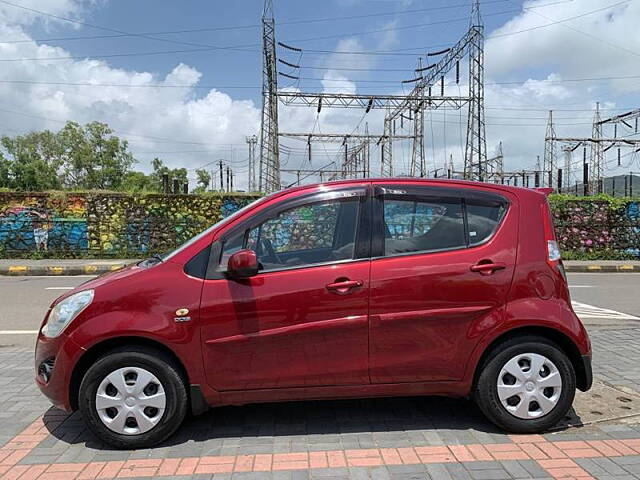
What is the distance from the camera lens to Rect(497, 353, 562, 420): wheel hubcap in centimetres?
361

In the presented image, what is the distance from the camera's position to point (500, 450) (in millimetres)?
3396

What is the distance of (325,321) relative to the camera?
11.3 feet

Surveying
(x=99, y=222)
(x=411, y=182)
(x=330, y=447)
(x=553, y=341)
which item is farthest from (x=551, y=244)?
(x=99, y=222)

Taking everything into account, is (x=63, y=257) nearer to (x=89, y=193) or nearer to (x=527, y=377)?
(x=89, y=193)

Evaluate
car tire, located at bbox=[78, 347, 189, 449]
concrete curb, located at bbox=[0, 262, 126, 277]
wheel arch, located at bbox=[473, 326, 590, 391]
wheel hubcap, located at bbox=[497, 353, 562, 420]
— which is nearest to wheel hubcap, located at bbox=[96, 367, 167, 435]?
car tire, located at bbox=[78, 347, 189, 449]

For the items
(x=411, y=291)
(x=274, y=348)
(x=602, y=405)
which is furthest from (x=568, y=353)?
(x=274, y=348)

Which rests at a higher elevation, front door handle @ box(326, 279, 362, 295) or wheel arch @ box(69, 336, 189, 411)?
front door handle @ box(326, 279, 362, 295)

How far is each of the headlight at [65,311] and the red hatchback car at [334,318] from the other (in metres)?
0.01

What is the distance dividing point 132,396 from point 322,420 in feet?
4.65

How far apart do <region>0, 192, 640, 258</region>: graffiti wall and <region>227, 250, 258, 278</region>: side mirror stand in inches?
581

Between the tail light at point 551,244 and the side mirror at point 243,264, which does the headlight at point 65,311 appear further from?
the tail light at point 551,244

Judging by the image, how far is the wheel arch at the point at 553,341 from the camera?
12.0 ft

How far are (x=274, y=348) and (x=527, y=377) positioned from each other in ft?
5.91

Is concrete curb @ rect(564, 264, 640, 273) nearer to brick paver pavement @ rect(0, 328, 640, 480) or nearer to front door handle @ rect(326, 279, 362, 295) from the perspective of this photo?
brick paver pavement @ rect(0, 328, 640, 480)
